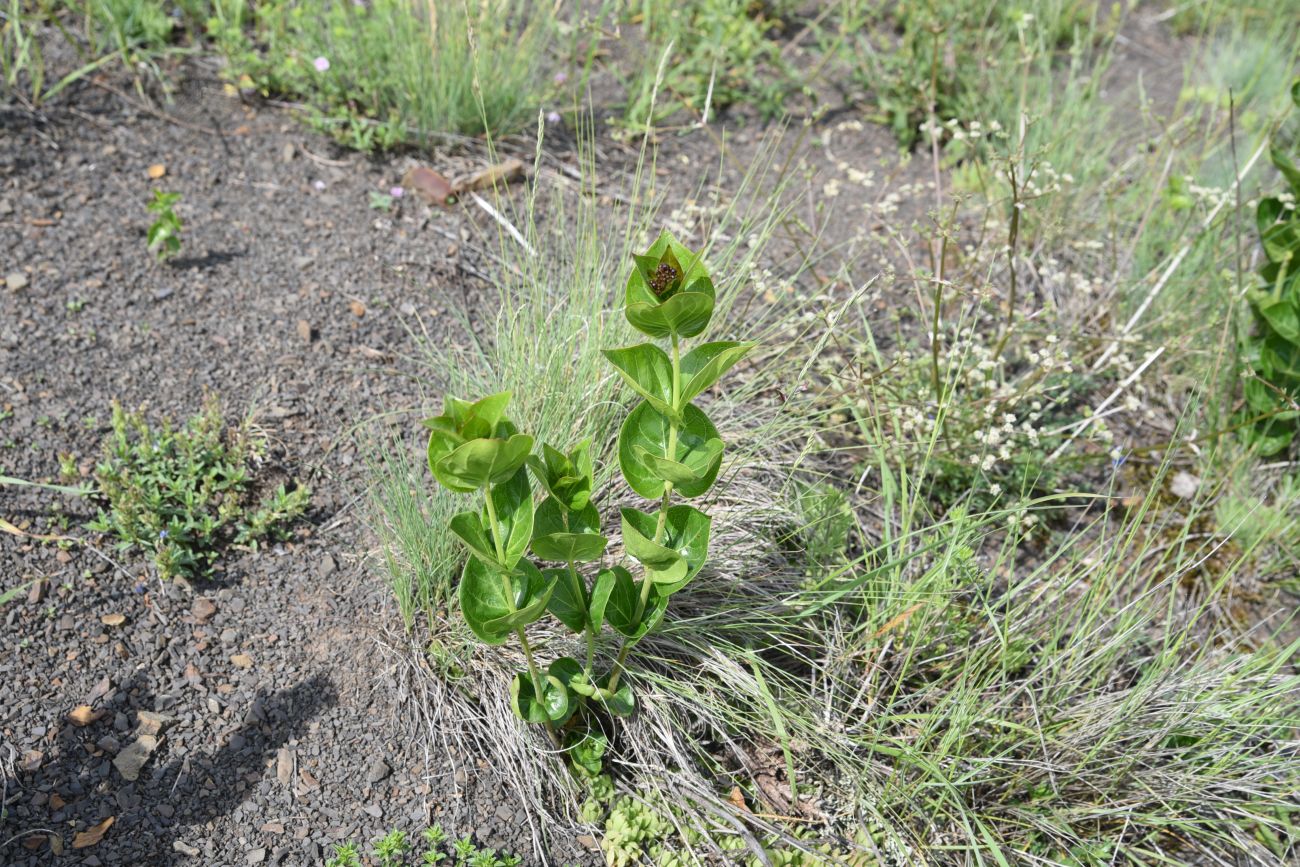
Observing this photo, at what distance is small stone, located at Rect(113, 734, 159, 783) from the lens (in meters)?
2.02

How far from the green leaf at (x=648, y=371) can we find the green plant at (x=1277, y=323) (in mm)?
1897

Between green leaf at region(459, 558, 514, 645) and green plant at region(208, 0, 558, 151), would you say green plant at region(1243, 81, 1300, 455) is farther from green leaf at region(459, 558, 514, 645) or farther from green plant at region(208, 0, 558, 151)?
green plant at region(208, 0, 558, 151)

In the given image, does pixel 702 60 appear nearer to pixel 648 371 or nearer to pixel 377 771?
pixel 648 371

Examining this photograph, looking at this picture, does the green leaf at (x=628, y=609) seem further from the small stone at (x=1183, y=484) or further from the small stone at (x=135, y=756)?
the small stone at (x=1183, y=484)

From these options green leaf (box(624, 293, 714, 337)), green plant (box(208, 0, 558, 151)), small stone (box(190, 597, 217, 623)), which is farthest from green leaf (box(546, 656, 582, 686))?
green plant (box(208, 0, 558, 151))

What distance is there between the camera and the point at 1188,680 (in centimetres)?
229

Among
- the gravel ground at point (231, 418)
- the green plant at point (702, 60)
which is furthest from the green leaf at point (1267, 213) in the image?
the green plant at point (702, 60)

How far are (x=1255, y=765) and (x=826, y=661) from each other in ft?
3.23

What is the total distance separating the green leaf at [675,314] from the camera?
153 cm

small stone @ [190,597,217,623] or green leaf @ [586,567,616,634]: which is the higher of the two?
green leaf @ [586,567,616,634]

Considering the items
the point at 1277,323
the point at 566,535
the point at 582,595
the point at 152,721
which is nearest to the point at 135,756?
the point at 152,721

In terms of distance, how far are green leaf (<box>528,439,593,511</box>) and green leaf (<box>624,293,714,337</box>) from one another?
0.79ft

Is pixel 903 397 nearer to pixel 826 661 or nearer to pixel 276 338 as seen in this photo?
pixel 826 661

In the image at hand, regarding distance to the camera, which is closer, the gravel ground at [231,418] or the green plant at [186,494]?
the gravel ground at [231,418]
